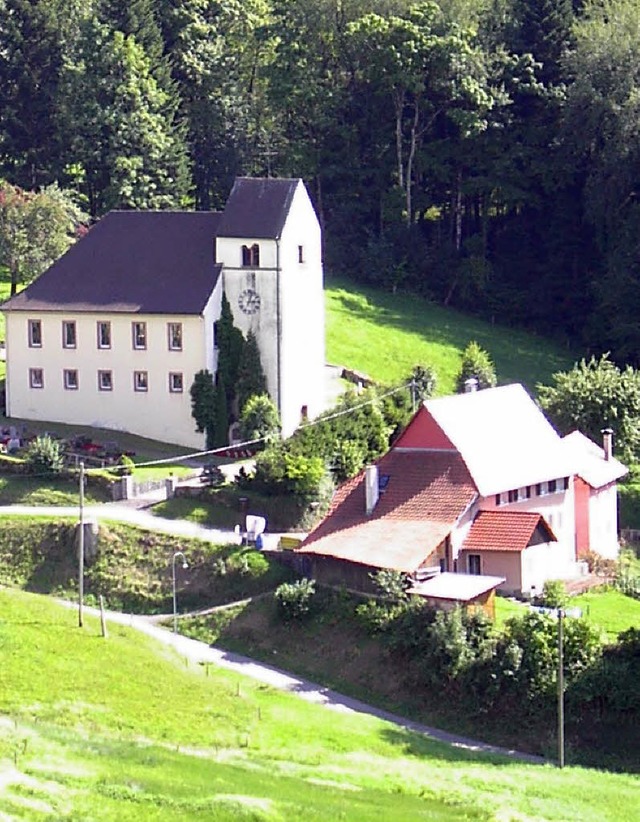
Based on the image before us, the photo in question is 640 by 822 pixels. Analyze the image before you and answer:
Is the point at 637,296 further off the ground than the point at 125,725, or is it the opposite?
the point at 637,296

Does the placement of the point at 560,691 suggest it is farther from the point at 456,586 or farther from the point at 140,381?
the point at 140,381

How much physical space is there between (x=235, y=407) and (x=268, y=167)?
27.3 meters

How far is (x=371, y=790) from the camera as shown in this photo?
1545 inches

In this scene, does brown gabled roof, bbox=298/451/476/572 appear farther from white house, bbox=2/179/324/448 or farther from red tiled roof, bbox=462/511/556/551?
white house, bbox=2/179/324/448

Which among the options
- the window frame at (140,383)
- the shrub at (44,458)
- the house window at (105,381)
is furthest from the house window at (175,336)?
the shrub at (44,458)

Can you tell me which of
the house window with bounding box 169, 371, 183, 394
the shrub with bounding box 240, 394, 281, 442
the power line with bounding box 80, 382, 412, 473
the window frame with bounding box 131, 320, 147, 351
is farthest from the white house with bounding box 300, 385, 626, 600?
the window frame with bounding box 131, 320, 147, 351

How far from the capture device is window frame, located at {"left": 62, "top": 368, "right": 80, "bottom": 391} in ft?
219

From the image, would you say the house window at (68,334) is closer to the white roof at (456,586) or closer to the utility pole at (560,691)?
the white roof at (456,586)

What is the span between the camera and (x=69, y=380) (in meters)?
66.9

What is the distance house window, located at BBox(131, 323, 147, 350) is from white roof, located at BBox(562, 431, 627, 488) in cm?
1480

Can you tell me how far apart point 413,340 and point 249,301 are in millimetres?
15804

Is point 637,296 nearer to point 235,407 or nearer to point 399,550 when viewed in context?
point 235,407

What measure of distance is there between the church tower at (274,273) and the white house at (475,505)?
8.65 meters

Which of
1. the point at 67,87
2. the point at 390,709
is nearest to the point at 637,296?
the point at 67,87
